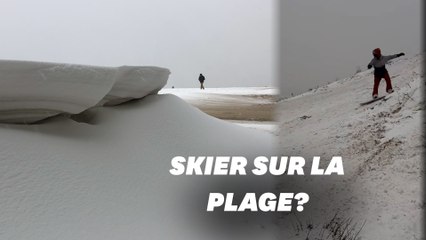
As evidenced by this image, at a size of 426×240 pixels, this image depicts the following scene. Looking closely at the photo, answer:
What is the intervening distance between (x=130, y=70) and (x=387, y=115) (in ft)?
7.02

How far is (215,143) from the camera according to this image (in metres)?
3.11

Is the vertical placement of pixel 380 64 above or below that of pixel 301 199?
above

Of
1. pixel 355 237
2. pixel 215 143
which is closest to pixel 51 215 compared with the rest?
pixel 215 143

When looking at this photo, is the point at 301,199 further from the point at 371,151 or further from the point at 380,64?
the point at 380,64

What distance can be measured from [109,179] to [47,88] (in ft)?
2.48

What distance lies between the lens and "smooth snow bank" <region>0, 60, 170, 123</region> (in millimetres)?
2568

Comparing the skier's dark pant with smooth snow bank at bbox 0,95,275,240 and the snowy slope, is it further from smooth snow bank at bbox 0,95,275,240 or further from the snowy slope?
smooth snow bank at bbox 0,95,275,240

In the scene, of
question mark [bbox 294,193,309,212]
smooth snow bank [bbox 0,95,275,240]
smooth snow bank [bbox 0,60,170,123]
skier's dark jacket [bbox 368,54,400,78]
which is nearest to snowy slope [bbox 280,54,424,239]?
question mark [bbox 294,193,309,212]

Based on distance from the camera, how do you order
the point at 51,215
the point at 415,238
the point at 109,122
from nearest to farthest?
the point at 51,215
the point at 415,238
the point at 109,122

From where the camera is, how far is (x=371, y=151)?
2.89m

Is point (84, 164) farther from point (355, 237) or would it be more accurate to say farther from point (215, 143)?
point (355, 237)

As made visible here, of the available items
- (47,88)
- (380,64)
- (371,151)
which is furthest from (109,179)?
(380,64)

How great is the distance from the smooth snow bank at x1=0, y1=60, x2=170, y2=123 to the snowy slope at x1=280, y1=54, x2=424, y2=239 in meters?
1.37

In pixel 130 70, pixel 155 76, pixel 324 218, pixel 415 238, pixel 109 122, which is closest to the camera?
pixel 415 238
